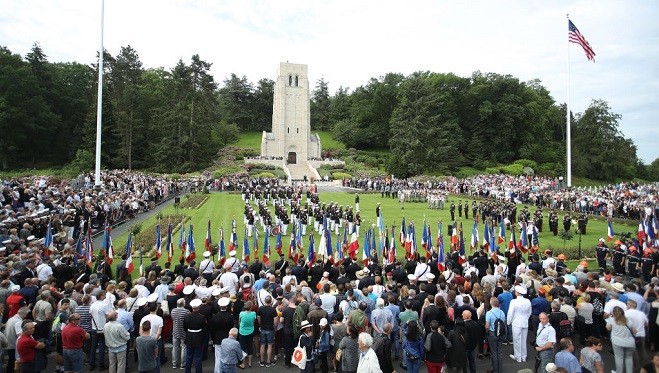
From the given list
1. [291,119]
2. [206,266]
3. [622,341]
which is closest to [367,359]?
[622,341]

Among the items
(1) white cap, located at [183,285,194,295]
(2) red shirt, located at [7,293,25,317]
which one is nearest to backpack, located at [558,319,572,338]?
(1) white cap, located at [183,285,194,295]

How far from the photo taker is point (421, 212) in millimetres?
30156

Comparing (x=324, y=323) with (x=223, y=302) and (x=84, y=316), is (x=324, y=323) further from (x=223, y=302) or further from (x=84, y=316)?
(x=84, y=316)

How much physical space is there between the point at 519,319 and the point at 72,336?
7.91 meters

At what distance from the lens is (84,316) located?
835 centimetres

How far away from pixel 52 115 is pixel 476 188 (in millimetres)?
49569

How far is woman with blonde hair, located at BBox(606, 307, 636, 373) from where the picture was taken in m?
7.45

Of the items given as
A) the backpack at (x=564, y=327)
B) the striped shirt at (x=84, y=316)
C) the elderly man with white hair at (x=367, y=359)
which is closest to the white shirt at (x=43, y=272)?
the striped shirt at (x=84, y=316)

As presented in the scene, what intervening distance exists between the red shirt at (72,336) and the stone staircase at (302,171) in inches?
1913

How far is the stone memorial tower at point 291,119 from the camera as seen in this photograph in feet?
226

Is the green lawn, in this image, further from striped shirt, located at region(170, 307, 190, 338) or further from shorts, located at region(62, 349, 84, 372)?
shorts, located at region(62, 349, 84, 372)

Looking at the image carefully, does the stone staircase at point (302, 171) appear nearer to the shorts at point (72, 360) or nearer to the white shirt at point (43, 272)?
the white shirt at point (43, 272)

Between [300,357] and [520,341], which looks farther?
[520,341]

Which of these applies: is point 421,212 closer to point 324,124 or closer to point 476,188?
point 476,188
